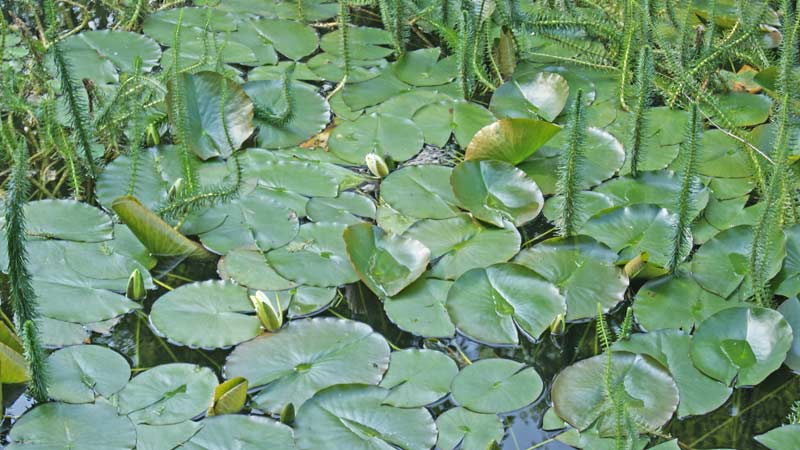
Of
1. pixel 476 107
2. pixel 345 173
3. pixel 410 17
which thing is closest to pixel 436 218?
pixel 345 173

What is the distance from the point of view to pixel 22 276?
2367 millimetres

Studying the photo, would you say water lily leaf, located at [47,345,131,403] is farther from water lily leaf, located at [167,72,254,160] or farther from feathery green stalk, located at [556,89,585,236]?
feathery green stalk, located at [556,89,585,236]

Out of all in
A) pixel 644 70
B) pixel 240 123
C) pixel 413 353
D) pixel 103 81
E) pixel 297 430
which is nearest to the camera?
pixel 297 430

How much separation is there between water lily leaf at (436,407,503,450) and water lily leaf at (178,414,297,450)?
14.7 inches

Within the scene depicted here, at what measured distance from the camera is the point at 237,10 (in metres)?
4.14

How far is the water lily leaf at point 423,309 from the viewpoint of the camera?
2.65 metres

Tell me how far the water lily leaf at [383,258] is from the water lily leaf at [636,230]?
56 centimetres

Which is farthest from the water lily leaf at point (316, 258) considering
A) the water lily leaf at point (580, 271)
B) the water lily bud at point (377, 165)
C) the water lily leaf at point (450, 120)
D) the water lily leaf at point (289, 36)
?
the water lily leaf at point (289, 36)

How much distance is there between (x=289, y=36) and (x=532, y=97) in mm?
1095

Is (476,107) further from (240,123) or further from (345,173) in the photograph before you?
(240,123)

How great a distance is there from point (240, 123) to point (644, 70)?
140 centimetres

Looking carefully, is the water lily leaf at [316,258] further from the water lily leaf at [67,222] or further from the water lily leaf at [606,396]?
the water lily leaf at [606,396]

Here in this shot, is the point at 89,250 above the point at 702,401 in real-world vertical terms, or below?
above

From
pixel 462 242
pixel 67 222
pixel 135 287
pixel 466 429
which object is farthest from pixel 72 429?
pixel 462 242
